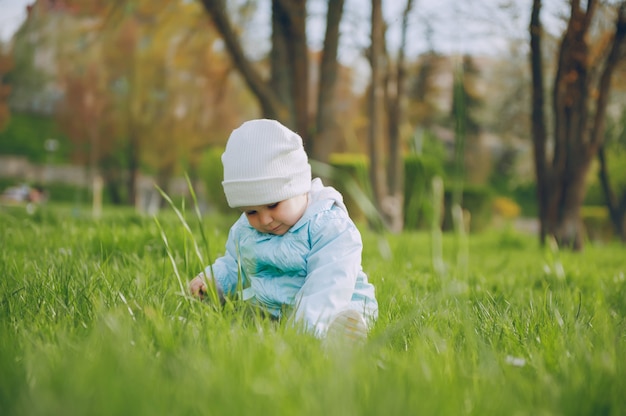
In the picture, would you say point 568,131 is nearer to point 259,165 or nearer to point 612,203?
point 259,165

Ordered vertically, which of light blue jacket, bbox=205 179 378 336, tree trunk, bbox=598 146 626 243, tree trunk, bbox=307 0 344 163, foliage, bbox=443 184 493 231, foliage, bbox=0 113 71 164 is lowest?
foliage, bbox=0 113 71 164

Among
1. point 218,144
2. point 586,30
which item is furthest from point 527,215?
point 586,30

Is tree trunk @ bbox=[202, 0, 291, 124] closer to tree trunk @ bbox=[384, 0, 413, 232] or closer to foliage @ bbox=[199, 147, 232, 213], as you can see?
tree trunk @ bbox=[384, 0, 413, 232]

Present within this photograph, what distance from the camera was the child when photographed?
2.31 m

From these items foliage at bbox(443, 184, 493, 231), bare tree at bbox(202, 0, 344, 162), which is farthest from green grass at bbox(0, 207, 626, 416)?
foliage at bbox(443, 184, 493, 231)

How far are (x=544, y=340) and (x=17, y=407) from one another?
1.59 meters

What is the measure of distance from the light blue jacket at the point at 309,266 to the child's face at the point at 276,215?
0.03 metres

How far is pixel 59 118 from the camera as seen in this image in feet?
99.7

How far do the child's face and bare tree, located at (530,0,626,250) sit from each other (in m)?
6.58

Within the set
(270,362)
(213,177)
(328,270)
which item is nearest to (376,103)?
(328,270)

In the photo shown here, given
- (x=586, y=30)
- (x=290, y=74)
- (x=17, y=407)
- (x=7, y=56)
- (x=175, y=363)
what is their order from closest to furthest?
(x=17, y=407), (x=175, y=363), (x=586, y=30), (x=290, y=74), (x=7, y=56)

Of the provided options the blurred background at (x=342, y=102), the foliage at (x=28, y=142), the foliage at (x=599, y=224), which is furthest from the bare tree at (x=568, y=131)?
the foliage at (x=28, y=142)

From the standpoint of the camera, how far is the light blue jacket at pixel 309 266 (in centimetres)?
231

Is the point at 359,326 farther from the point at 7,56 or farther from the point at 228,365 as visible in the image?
the point at 7,56
